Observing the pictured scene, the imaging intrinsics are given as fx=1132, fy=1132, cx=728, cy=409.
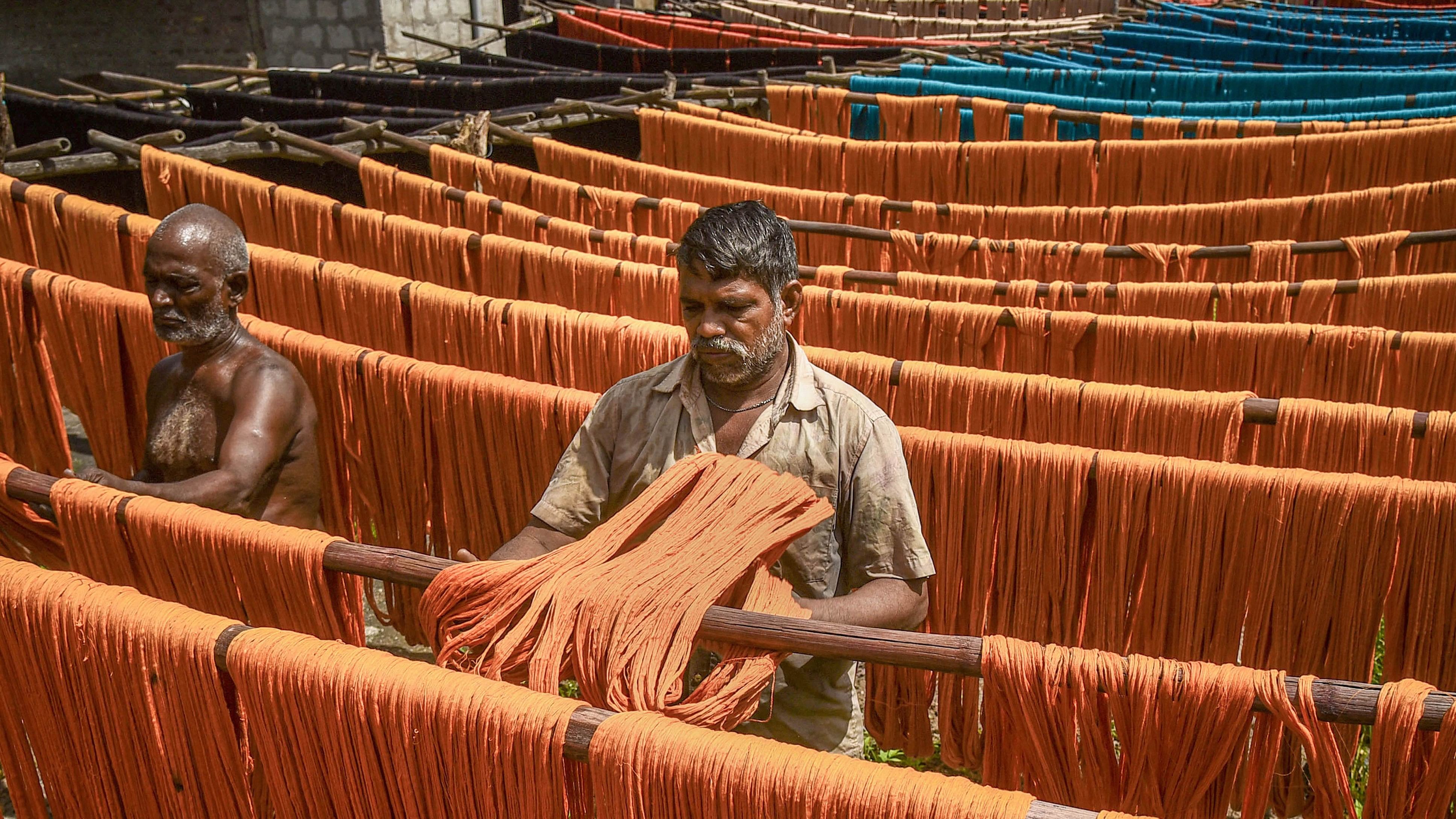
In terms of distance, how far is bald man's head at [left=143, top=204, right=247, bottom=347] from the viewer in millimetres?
3336

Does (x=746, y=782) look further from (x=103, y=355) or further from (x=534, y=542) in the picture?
(x=103, y=355)

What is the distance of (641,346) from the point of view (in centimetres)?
381

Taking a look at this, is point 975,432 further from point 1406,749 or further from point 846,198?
point 846,198

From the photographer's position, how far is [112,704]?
2.16 meters

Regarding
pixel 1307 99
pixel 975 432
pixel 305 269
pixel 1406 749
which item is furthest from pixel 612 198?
pixel 1307 99

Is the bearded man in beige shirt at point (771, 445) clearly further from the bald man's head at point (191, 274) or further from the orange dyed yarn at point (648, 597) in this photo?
the bald man's head at point (191, 274)

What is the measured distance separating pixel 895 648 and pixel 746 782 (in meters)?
0.31

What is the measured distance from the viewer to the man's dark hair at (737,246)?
2.26 metres

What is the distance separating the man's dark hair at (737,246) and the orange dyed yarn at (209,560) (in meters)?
0.93

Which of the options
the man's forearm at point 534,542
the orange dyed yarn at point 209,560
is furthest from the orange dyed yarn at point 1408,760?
the orange dyed yarn at point 209,560

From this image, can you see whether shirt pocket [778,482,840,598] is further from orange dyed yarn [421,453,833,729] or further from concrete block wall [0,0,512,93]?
concrete block wall [0,0,512,93]

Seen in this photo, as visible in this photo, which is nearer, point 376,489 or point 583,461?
point 583,461

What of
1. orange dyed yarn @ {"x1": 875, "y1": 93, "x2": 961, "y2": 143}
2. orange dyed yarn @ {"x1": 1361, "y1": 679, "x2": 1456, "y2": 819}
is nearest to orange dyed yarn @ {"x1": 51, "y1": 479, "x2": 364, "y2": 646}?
orange dyed yarn @ {"x1": 1361, "y1": 679, "x2": 1456, "y2": 819}

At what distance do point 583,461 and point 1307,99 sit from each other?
8.87 meters
